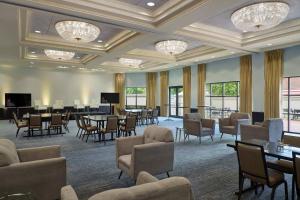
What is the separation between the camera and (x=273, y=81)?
356 inches

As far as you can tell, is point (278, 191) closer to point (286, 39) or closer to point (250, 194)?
point (250, 194)

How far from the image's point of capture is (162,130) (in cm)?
412

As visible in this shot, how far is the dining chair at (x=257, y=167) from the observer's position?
289 cm

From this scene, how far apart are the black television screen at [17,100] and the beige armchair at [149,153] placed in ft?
40.4

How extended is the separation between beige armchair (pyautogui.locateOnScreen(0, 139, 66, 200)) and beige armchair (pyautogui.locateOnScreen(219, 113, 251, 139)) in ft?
20.0

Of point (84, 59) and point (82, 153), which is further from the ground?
point (84, 59)

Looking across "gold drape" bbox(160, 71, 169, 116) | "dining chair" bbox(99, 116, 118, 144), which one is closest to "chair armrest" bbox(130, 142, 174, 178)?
"dining chair" bbox(99, 116, 118, 144)

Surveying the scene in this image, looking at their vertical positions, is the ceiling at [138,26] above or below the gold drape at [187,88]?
above

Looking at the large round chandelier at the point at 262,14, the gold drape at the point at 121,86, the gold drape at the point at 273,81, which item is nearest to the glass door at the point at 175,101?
the gold drape at the point at 121,86

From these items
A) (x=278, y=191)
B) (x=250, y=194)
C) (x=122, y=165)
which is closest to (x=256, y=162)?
(x=250, y=194)

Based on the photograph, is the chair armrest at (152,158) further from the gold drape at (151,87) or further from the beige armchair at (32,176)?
the gold drape at (151,87)

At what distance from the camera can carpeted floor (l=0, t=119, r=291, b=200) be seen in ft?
12.1

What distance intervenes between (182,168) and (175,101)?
1120 cm

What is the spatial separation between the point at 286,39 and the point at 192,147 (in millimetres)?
4749
